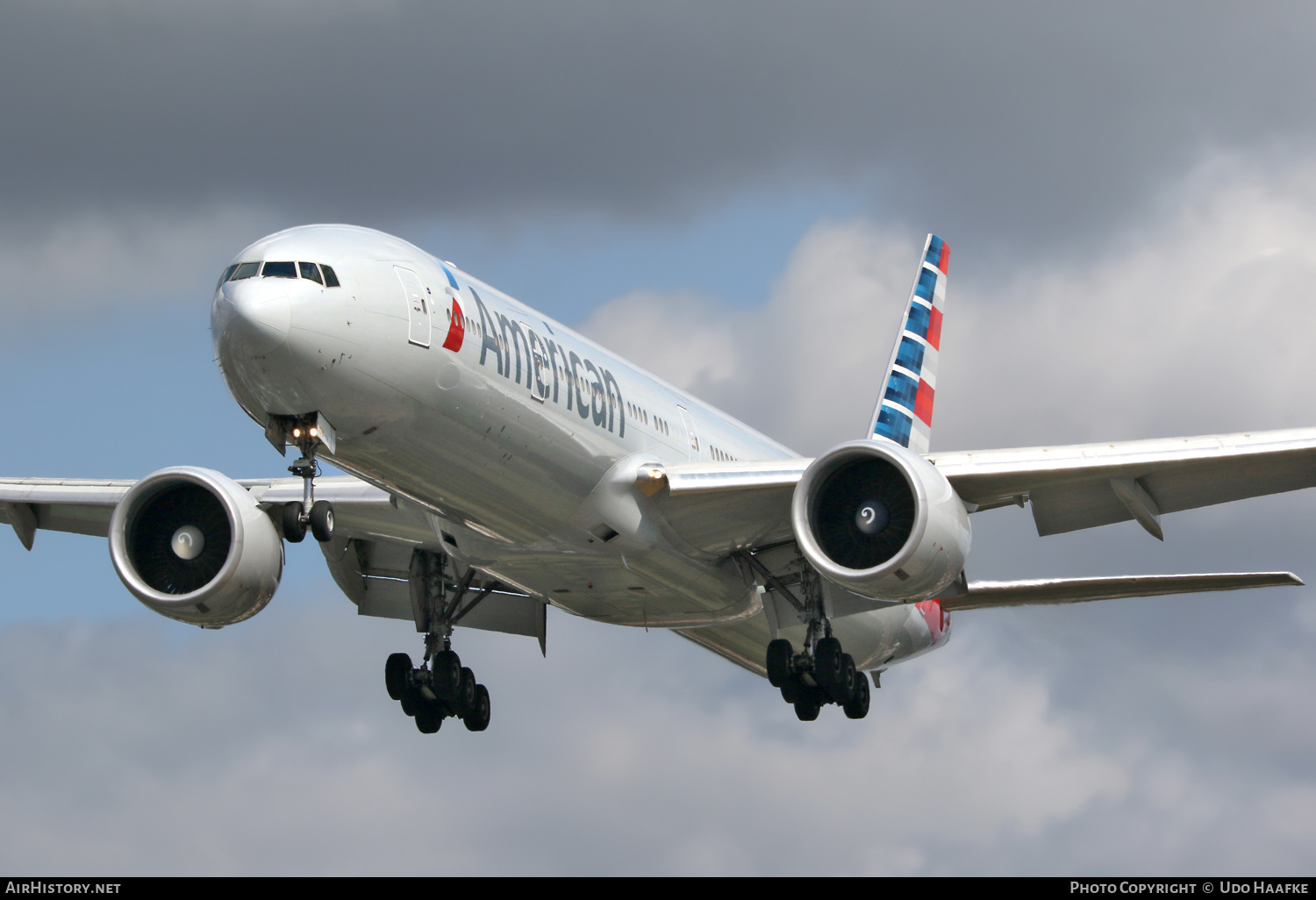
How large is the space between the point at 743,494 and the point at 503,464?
4.39 metres

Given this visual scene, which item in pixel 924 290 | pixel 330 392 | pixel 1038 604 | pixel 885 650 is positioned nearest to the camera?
pixel 330 392

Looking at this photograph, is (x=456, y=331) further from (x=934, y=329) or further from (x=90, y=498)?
(x=934, y=329)

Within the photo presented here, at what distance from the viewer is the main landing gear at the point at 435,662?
102ft

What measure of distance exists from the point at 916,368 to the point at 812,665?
45.8 feet

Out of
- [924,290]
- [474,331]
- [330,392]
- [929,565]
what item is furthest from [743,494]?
[924,290]

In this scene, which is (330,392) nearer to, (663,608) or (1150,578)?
(663,608)

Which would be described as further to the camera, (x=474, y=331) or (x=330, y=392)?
(x=474, y=331)

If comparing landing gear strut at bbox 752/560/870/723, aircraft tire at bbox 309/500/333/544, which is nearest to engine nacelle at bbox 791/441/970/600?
landing gear strut at bbox 752/560/870/723

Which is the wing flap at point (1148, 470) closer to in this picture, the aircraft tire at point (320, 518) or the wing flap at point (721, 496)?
the wing flap at point (721, 496)

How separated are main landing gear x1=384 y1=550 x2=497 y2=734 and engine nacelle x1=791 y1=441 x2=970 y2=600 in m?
7.71

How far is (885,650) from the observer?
113ft

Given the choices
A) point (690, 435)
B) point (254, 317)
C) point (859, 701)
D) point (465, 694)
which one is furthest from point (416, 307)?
point (859, 701)

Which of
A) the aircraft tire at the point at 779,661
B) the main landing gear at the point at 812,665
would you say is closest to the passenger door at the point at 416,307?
the main landing gear at the point at 812,665

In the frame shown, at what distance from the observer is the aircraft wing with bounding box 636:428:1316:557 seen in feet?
85.5
